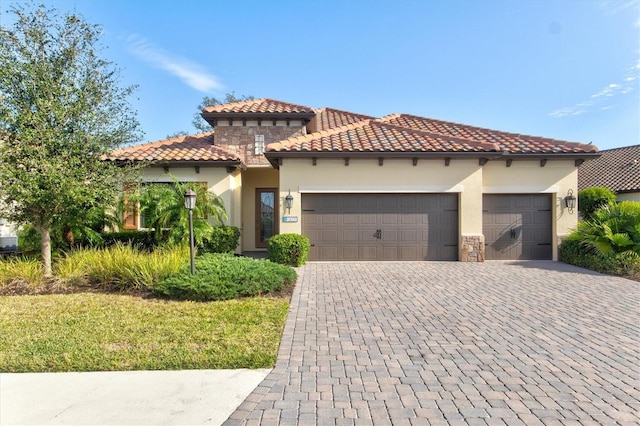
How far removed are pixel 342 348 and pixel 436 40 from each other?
32.5ft

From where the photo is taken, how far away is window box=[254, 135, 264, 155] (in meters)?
15.0

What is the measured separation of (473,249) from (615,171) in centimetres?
1499

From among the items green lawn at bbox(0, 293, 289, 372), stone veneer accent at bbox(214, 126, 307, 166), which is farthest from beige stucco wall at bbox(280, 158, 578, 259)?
green lawn at bbox(0, 293, 289, 372)

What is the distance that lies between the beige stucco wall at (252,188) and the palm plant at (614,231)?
11.5 m

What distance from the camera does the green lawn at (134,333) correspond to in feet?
13.4

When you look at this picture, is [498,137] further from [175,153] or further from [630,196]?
[175,153]

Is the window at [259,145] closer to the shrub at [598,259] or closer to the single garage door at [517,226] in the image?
the single garage door at [517,226]

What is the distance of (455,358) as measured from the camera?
13.8 ft

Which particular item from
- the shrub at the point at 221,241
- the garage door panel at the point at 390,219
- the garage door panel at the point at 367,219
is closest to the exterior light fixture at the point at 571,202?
the garage door panel at the point at 390,219

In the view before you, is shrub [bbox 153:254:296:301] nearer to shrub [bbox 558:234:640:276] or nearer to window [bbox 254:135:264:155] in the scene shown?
window [bbox 254:135:264:155]

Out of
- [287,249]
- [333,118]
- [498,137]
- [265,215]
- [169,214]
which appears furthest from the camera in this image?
[333,118]

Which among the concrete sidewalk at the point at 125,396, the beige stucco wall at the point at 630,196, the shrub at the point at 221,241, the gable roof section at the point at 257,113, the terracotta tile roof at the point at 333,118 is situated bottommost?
the concrete sidewalk at the point at 125,396

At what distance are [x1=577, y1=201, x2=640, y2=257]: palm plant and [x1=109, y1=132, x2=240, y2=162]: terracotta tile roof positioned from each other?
1197 cm

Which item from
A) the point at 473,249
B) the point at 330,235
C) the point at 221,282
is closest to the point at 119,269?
the point at 221,282
